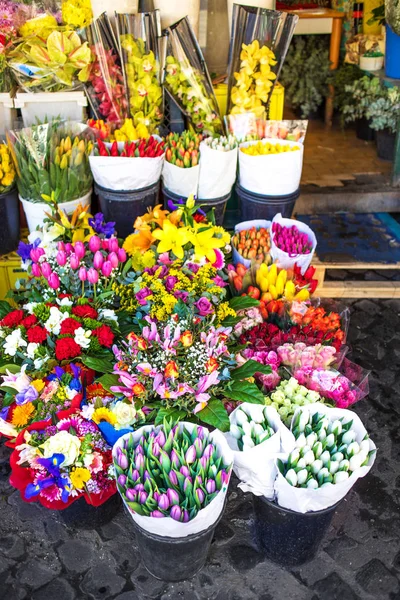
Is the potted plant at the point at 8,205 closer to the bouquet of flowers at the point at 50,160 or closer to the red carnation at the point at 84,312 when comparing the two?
the bouquet of flowers at the point at 50,160

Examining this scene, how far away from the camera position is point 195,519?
1.87 m

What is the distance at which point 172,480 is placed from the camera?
1919mm

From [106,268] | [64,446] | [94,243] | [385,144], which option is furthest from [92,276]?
[385,144]

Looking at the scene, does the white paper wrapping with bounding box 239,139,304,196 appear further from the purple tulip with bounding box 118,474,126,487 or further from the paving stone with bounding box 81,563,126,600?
the paving stone with bounding box 81,563,126,600

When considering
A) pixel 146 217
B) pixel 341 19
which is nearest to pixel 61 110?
pixel 146 217

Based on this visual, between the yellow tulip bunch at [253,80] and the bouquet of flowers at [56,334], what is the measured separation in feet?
6.31

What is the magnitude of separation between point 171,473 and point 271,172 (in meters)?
2.09

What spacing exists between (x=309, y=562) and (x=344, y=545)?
0.58 ft

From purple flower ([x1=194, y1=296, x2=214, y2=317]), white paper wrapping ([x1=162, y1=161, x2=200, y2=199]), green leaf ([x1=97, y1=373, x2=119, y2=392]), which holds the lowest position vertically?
green leaf ([x1=97, y1=373, x2=119, y2=392])

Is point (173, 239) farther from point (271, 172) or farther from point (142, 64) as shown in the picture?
point (142, 64)

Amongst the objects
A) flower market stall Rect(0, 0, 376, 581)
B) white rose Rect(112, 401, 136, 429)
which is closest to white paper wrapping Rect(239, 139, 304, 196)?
flower market stall Rect(0, 0, 376, 581)

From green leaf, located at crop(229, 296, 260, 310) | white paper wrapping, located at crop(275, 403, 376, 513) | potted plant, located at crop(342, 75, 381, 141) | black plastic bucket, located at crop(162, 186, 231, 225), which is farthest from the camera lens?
potted plant, located at crop(342, 75, 381, 141)

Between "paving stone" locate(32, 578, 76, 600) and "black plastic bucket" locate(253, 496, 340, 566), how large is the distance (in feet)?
2.48

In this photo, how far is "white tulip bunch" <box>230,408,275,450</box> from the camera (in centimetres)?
208
